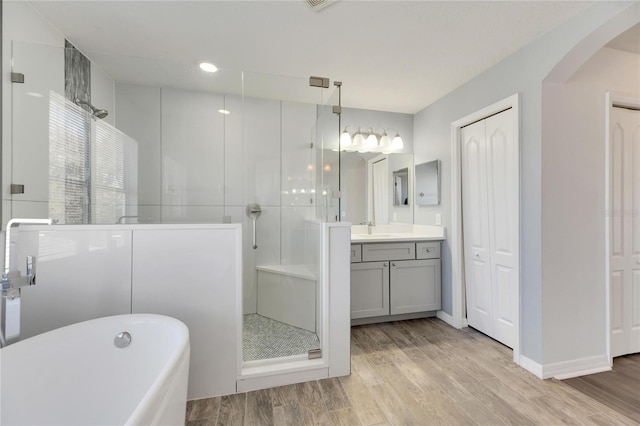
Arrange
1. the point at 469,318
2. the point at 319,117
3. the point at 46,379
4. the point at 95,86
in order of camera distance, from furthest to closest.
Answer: the point at 469,318, the point at 319,117, the point at 95,86, the point at 46,379

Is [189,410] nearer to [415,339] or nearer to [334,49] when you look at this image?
[415,339]

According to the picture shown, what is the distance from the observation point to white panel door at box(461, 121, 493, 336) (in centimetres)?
252

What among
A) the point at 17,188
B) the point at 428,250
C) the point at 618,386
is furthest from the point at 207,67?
the point at 618,386

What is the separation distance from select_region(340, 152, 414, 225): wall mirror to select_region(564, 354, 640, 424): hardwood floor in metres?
2.00

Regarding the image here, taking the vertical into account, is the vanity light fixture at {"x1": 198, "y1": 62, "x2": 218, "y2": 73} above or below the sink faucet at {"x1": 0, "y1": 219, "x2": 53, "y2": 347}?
above

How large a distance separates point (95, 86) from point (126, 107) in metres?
0.25

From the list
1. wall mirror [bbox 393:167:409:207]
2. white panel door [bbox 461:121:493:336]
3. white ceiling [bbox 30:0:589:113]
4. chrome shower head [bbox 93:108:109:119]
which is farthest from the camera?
wall mirror [bbox 393:167:409:207]

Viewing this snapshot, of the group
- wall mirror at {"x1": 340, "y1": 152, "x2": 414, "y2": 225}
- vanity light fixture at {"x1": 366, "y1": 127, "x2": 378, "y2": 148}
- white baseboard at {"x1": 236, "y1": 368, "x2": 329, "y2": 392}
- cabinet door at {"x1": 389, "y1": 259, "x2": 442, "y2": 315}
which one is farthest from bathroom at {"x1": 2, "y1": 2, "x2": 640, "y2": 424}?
vanity light fixture at {"x1": 366, "y1": 127, "x2": 378, "y2": 148}

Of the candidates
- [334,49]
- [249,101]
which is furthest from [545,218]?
[249,101]

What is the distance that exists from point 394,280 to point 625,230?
186 cm

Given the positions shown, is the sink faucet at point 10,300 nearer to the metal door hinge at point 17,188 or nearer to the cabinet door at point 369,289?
the metal door hinge at point 17,188

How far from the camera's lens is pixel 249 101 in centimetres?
237

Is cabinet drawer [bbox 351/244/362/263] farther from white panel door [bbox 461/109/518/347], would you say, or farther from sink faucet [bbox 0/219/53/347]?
sink faucet [bbox 0/219/53/347]

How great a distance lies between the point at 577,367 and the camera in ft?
6.45
